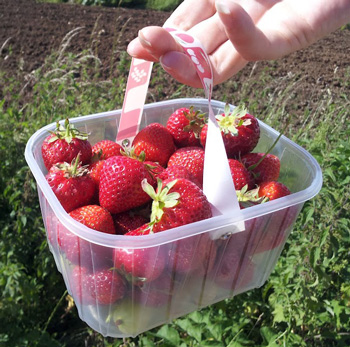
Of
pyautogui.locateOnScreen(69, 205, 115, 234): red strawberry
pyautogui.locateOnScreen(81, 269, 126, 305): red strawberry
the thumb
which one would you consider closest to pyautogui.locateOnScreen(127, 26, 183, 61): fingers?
the thumb

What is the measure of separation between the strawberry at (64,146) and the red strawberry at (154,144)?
0.45 ft

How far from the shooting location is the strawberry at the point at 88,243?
0.84 m

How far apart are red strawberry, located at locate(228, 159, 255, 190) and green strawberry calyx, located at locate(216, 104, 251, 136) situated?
0.27 ft

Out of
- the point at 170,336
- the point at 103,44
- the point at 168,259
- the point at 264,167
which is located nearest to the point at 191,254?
the point at 168,259

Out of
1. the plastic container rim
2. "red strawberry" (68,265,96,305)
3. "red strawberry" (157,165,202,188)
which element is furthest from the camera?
"red strawberry" (157,165,202,188)

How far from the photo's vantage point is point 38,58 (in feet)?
13.1

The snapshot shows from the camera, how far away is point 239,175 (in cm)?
106

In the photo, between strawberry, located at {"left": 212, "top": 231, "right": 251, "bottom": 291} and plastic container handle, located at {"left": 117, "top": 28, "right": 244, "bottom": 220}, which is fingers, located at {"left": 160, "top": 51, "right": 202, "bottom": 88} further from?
strawberry, located at {"left": 212, "top": 231, "right": 251, "bottom": 291}

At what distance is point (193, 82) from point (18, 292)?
126 centimetres

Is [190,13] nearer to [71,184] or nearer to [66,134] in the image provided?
[66,134]

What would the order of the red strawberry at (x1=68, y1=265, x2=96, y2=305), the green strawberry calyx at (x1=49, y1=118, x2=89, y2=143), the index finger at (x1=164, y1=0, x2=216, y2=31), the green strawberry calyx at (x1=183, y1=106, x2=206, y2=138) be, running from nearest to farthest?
the red strawberry at (x1=68, y1=265, x2=96, y2=305) → the green strawberry calyx at (x1=49, y1=118, x2=89, y2=143) → the green strawberry calyx at (x1=183, y1=106, x2=206, y2=138) → the index finger at (x1=164, y1=0, x2=216, y2=31)

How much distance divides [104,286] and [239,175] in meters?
Result: 0.41

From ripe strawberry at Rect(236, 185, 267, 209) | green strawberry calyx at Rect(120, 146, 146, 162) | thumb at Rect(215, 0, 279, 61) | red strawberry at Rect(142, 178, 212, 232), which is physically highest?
thumb at Rect(215, 0, 279, 61)

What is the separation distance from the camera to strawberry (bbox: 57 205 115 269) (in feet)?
2.76
